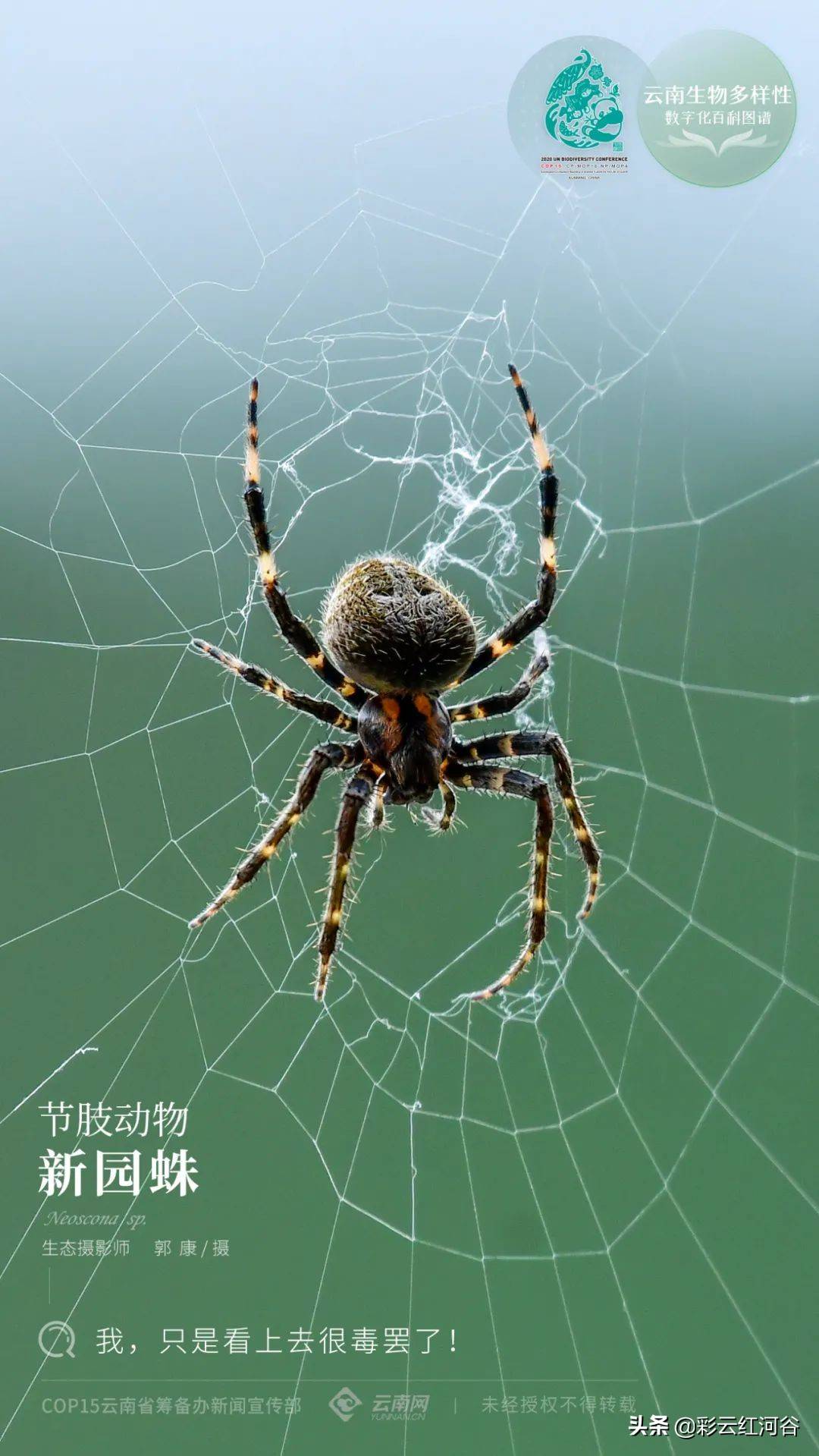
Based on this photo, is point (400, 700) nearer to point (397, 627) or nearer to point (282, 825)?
point (397, 627)

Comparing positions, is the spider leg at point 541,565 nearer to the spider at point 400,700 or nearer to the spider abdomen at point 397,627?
the spider at point 400,700

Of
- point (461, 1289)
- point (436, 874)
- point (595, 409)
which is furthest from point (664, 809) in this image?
point (595, 409)

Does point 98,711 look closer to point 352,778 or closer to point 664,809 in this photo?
point 352,778

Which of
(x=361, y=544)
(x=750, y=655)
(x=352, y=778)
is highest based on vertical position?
(x=750, y=655)

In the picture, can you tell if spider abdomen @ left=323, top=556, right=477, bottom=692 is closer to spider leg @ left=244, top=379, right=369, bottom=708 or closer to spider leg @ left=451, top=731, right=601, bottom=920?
spider leg @ left=244, top=379, right=369, bottom=708

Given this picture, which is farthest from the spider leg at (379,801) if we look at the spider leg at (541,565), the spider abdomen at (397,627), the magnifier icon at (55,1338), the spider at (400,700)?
the magnifier icon at (55,1338)

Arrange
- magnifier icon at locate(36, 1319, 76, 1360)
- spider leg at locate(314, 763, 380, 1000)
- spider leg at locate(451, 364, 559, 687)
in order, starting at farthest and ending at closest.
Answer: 1. magnifier icon at locate(36, 1319, 76, 1360)
2. spider leg at locate(451, 364, 559, 687)
3. spider leg at locate(314, 763, 380, 1000)

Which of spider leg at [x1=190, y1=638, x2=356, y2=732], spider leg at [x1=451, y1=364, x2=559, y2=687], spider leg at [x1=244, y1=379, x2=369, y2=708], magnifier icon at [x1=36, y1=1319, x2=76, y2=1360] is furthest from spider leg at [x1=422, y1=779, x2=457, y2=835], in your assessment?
magnifier icon at [x1=36, y1=1319, x2=76, y2=1360]
